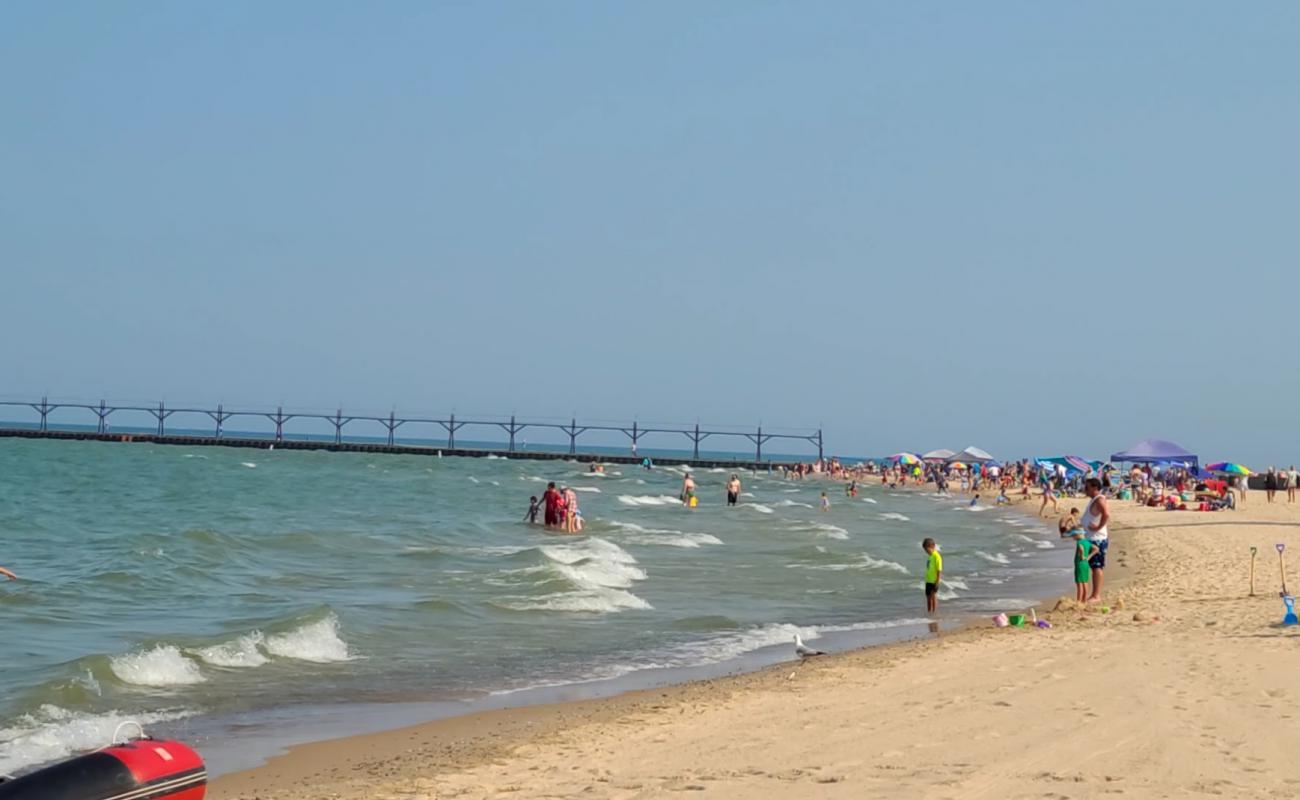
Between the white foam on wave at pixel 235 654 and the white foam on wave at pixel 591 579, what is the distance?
13.3ft

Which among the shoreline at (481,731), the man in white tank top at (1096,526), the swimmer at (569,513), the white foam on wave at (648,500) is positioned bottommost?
the shoreline at (481,731)

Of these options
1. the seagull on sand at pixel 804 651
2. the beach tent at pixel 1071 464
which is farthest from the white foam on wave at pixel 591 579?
the beach tent at pixel 1071 464

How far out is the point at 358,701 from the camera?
10086 mm

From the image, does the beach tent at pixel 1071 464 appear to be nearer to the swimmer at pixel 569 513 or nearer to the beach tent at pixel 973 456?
the beach tent at pixel 973 456

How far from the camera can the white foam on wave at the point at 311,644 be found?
39.2 ft

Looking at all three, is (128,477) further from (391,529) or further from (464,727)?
(464,727)

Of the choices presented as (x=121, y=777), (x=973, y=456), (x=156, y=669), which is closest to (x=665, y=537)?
(x=156, y=669)

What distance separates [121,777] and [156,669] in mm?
5504

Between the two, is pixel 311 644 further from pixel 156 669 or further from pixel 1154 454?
pixel 1154 454

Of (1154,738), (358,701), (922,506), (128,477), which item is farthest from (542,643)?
(128,477)

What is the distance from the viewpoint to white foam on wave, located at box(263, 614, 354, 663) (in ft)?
39.2

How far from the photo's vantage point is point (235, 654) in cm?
1170

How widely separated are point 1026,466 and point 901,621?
48079mm

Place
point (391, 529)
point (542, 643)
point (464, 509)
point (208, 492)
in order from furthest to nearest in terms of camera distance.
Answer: point (208, 492), point (464, 509), point (391, 529), point (542, 643)
